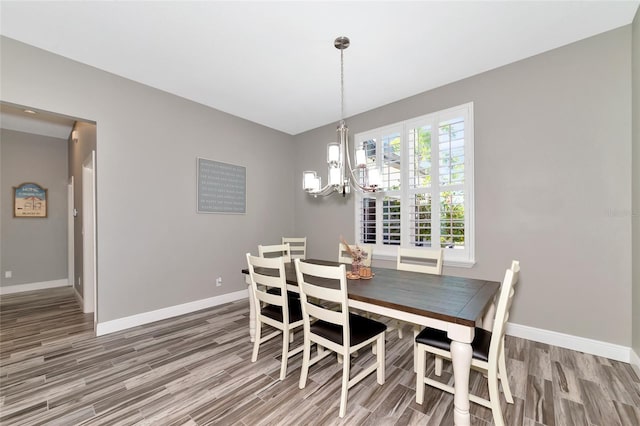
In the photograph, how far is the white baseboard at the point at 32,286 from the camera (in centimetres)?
455

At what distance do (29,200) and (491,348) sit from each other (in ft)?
23.6

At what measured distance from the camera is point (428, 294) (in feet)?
6.02

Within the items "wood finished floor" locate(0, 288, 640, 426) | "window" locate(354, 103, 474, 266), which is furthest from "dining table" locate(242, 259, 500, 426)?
"window" locate(354, 103, 474, 266)

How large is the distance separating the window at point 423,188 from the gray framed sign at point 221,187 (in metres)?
1.90

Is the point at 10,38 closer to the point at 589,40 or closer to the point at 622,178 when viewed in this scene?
the point at 589,40

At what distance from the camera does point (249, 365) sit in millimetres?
2309

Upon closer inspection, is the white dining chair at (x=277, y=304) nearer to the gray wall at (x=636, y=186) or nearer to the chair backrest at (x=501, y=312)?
the chair backrest at (x=501, y=312)

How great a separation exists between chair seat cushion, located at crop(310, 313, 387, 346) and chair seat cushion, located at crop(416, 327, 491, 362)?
0.30 metres

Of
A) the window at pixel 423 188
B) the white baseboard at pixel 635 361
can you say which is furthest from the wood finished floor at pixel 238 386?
the window at pixel 423 188

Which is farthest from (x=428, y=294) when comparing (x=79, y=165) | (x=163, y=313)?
(x=79, y=165)

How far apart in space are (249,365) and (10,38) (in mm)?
3693

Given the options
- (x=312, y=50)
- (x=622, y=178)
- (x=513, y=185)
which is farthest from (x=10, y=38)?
(x=622, y=178)

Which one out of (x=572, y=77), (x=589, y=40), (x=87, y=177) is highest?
(x=589, y=40)

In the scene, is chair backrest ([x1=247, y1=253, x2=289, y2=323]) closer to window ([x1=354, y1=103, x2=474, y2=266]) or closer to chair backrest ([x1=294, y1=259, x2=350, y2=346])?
Result: chair backrest ([x1=294, y1=259, x2=350, y2=346])
